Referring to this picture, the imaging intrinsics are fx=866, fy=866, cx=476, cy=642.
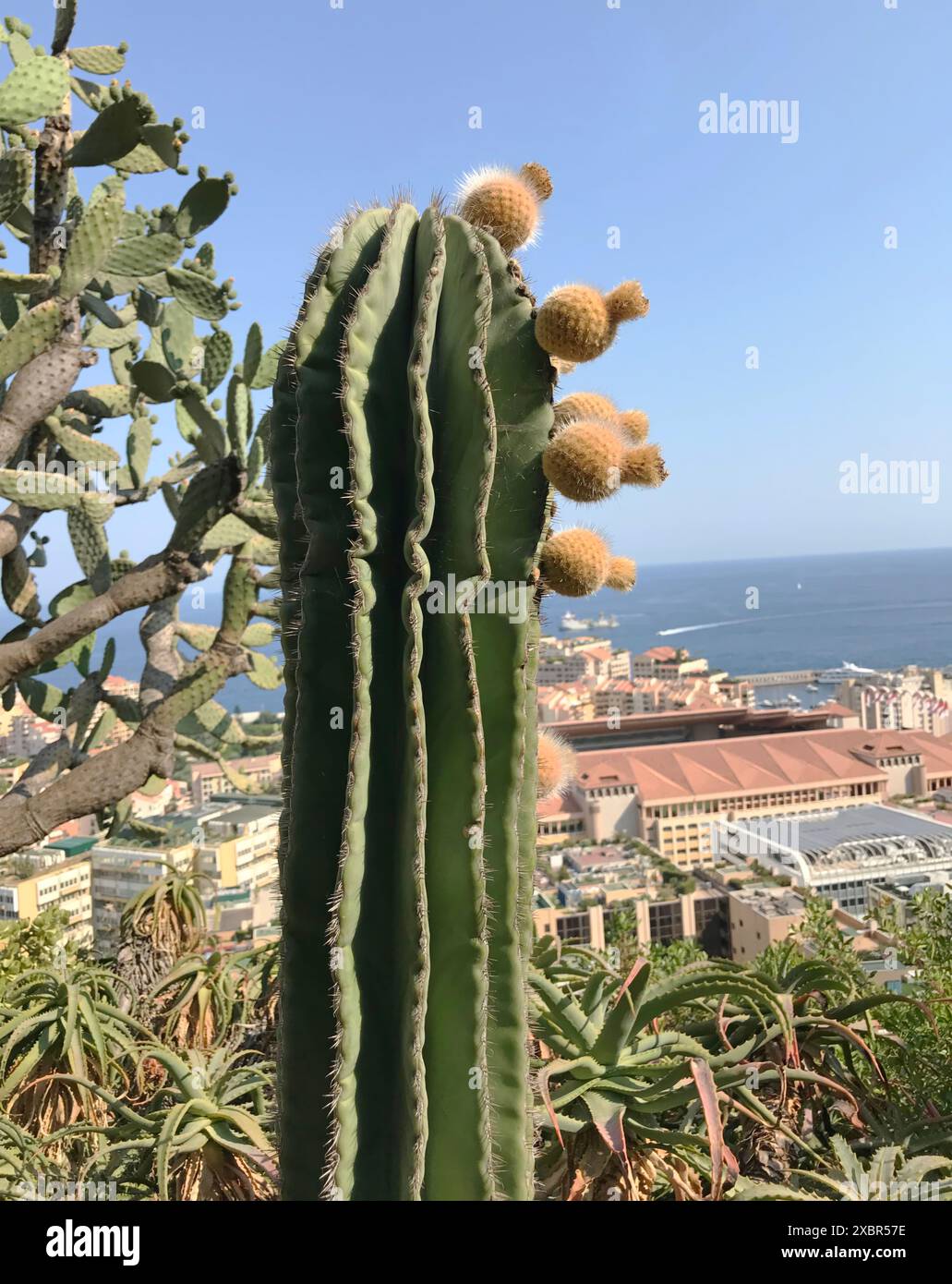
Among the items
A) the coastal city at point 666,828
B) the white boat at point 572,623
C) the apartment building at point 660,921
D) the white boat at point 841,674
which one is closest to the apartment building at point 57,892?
the coastal city at point 666,828

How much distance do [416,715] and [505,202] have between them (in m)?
1.01

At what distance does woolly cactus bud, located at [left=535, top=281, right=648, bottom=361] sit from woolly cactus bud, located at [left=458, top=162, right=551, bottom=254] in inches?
11.9

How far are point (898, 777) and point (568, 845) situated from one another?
622 cm

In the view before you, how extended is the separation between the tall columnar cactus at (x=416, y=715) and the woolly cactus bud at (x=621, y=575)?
0.09 meters

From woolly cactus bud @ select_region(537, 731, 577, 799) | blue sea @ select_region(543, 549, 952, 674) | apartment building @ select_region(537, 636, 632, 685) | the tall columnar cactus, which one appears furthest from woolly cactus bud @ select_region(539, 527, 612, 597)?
apartment building @ select_region(537, 636, 632, 685)

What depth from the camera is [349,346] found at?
1.50 m

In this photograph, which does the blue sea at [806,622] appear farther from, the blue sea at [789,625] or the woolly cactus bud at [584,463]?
the woolly cactus bud at [584,463]

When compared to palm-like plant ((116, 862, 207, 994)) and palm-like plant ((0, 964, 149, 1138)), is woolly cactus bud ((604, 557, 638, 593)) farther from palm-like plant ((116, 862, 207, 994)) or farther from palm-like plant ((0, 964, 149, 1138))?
palm-like plant ((116, 862, 207, 994))

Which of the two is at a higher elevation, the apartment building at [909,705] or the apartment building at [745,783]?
the apartment building at [909,705]

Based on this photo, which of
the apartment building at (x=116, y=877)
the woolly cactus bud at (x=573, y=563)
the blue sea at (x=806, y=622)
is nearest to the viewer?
the woolly cactus bud at (x=573, y=563)

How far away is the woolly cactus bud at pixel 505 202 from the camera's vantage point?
168 cm

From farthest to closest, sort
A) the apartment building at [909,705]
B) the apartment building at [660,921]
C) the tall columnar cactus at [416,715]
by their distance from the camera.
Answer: the apartment building at [909,705] → the apartment building at [660,921] → the tall columnar cactus at [416,715]

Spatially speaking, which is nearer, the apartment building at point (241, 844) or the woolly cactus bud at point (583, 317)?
the woolly cactus bud at point (583, 317)
